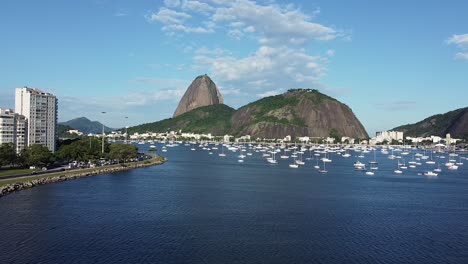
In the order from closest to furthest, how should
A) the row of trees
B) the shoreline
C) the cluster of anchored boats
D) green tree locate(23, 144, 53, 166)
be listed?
1. the shoreline
2. the row of trees
3. green tree locate(23, 144, 53, 166)
4. the cluster of anchored boats

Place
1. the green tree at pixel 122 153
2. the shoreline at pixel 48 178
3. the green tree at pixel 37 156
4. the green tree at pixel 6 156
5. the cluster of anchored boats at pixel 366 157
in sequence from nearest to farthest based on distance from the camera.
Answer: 1. the shoreline at pixel 48 178
2. the green tree at pixel 6 156
3. the green tree at pixel 37 156
4. the green tree at pixel 122 153
5. the cluster of anchored boats at pixel 366 157

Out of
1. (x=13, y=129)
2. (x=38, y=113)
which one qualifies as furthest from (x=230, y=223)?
(x=38, y=113)

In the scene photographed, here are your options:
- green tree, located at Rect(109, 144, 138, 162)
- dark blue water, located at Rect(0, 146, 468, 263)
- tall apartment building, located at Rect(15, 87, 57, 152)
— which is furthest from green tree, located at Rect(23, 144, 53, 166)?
green tree, located at Rect(109, 144, 138, 162)

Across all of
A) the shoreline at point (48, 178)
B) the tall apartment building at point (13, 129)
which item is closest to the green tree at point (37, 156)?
the shoreline at point (48, 178)

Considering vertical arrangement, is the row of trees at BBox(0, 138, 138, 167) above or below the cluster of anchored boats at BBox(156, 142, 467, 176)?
above

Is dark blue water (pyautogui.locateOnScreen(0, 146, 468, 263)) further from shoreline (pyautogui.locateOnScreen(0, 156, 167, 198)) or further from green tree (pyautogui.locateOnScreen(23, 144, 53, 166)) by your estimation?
green tree (pyautogui.locateOnScreen(23, 144, 53, 166))

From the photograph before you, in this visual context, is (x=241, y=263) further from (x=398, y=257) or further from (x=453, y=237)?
(x=453, y=237)

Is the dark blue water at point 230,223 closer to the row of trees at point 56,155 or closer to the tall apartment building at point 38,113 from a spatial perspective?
the row of trees at point 56,155
